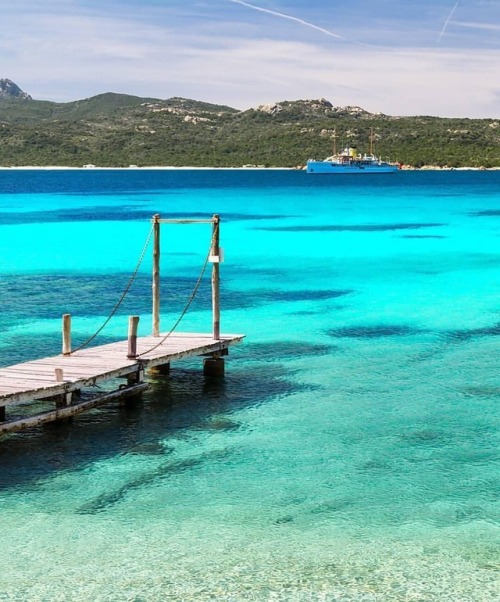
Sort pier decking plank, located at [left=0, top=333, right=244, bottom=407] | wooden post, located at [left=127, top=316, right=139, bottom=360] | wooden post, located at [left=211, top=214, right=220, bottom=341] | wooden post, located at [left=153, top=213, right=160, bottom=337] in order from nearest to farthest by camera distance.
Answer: pier decking plank, located at [left=0, top=333, right=244, bottom=407]
wooden post, located at [left=127, top=316, right=139, bottom=360]
wooden post, located at [left=211, top=214, right=220, bottom=341]
wooden post, located at [left=153, top=213, right=160, bottom=337]

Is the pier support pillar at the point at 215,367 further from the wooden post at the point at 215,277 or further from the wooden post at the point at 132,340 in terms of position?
the wooden post at the point at 132,340

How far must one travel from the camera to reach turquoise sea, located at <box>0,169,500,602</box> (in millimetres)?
10586

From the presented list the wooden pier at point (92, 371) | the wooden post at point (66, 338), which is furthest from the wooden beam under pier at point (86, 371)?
the wooden post at point (66, 338)

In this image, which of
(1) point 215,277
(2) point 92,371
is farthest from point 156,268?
(2) point 92,371

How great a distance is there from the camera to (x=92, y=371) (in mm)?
15773

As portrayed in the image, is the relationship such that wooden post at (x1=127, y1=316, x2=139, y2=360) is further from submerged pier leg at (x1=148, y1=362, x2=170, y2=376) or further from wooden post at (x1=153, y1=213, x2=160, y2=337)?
wooden post at (x1=153, y1=213, x2=160, y2=337)

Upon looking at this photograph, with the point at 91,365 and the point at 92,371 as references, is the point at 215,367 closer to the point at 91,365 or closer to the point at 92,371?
the point at 91,365

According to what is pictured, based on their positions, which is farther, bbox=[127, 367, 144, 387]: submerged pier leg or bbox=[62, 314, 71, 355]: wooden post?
bbox=[62, 314, 71, 355]: wooden post

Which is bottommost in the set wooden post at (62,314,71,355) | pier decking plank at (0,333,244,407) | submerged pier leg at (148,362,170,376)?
submerged pier leg at (148,362,170,376)

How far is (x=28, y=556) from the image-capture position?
431 inches

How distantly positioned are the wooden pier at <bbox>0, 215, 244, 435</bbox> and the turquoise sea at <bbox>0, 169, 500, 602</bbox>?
0.33 metres

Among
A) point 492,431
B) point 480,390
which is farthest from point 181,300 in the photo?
point 492,431

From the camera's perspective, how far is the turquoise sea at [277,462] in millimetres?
10586

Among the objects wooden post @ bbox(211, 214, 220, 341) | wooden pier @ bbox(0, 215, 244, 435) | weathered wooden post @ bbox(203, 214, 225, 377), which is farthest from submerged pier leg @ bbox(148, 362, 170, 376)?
wooden post @ bbox(211, 214, 220, 341)
